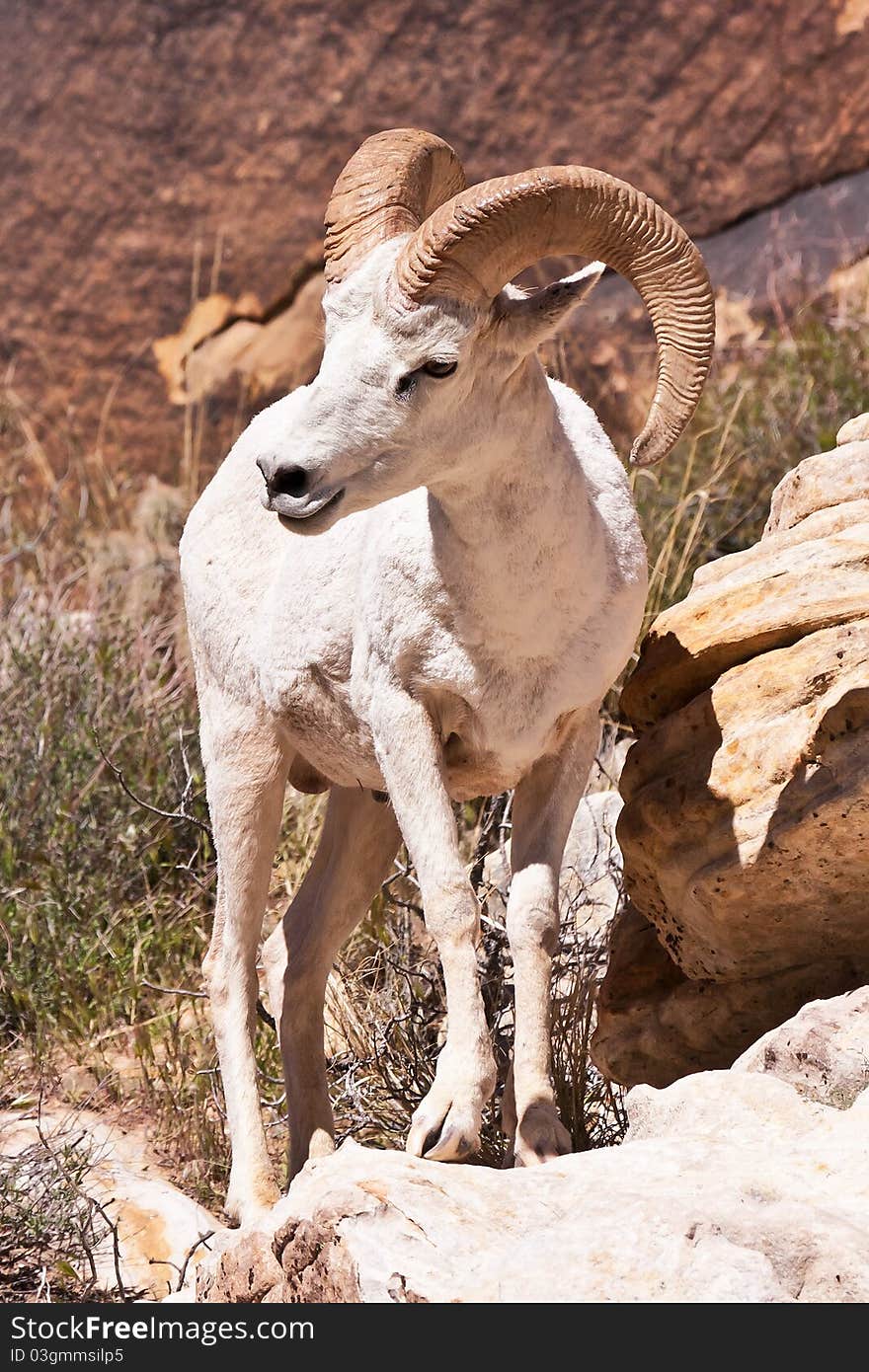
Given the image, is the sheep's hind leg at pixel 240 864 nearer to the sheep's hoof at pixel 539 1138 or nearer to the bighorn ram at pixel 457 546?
the bighorn ram at pixel 457 546

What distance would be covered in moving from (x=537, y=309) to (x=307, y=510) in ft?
2.37

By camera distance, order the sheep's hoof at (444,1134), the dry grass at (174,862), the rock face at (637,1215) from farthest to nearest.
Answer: the dry grass at (174,862), the sheep's hoof at (444,1134), the rock face at (637,1215)

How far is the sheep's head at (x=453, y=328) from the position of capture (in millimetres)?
4016

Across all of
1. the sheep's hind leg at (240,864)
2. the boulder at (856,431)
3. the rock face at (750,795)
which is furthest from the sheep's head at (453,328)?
the sheep's hind leg at (240,864)

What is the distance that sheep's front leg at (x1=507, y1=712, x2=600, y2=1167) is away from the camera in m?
4.27

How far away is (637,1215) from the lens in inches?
127

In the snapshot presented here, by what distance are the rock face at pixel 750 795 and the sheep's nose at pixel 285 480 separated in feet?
4.47

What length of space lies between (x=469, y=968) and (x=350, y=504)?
1.08 m

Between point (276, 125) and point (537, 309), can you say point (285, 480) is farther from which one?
point (276, 125)

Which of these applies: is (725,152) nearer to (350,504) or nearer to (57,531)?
(57,531)

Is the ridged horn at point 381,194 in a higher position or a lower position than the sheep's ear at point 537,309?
higher

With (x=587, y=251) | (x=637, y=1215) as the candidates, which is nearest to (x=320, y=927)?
(x=587, y=251)

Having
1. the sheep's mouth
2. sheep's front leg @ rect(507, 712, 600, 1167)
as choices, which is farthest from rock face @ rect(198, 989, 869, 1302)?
the sheep's mouth

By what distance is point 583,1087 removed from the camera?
5.30 meters
